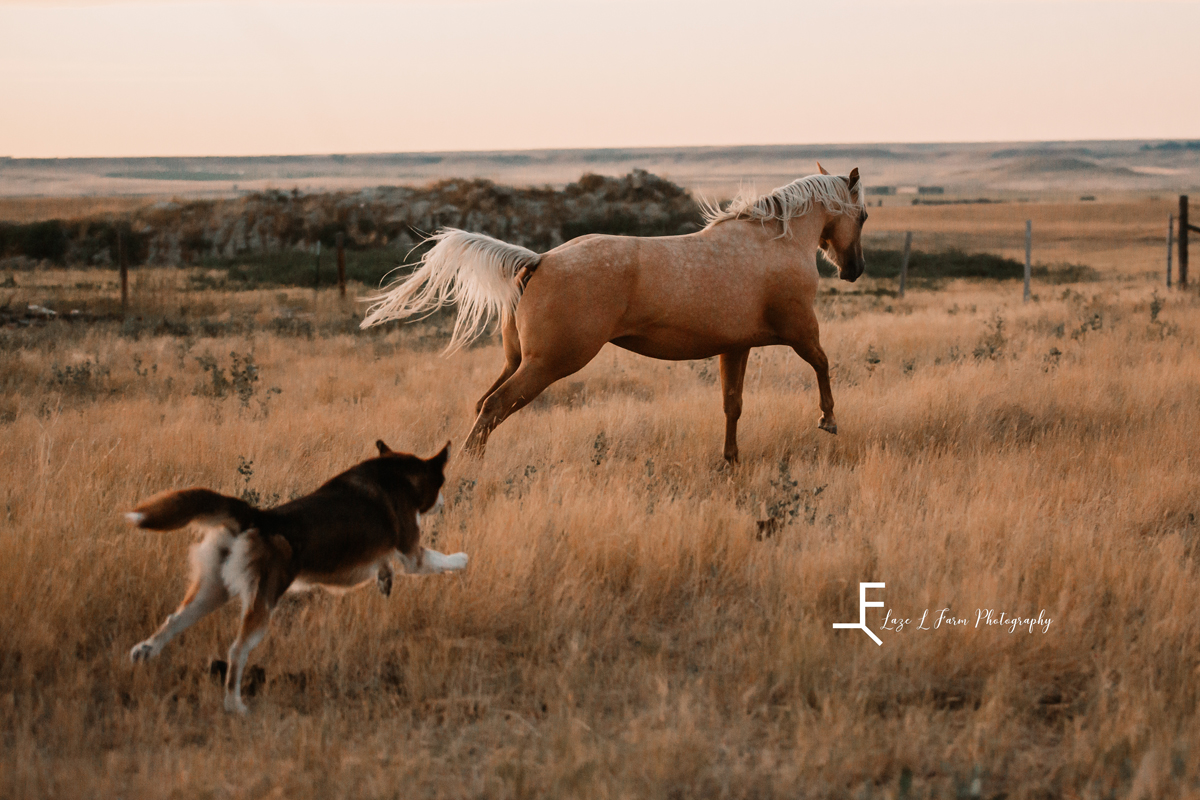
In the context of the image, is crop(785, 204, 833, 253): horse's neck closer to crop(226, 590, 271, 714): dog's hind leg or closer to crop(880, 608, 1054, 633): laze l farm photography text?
crop(880, 608, 1054, 633): laze l farm photography text

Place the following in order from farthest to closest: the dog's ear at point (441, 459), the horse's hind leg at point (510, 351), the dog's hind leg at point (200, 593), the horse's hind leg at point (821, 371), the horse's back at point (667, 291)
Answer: the horse's hind leg at point (821, 371) < the horse's hind leg at point (510, 351) < the horse's back at point (667, 291) < the dog's ear at point (441, 459) < the dog's hind leg at point (200, 593)

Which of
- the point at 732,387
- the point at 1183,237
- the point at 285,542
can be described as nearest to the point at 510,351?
the point at 732,387

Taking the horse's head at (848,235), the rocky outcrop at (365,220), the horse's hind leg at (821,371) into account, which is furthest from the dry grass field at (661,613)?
the rocky outcrop at (365,220)

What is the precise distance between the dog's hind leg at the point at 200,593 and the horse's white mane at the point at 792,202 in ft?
15.3

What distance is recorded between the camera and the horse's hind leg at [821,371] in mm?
6883

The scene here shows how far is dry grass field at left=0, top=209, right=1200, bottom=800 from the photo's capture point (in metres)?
2.96

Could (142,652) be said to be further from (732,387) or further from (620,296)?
(732,387)

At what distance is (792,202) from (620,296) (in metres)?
1.82

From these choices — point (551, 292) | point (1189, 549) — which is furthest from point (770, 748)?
point (551, 292)

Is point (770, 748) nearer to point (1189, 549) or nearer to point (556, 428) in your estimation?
point (1189, 549)

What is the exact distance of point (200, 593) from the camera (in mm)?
3299

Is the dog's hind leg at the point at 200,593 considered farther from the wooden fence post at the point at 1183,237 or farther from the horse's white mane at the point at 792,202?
the wooden fence post at the point at 1183,237

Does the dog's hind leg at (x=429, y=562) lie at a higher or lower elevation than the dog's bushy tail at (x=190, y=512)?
lower

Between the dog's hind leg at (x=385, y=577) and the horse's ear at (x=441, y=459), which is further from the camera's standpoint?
the horse's ear at (x=441, y=459)
